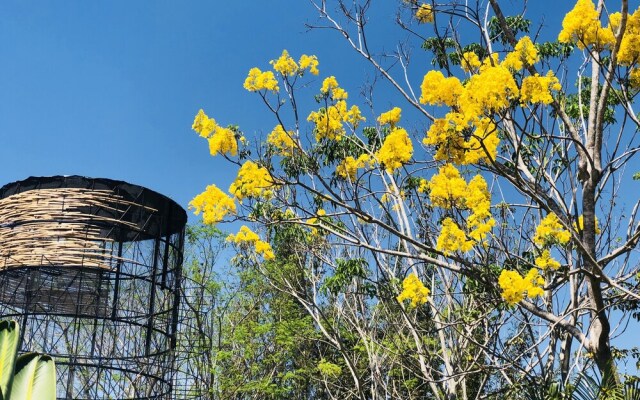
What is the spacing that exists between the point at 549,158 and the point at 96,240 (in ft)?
19.6

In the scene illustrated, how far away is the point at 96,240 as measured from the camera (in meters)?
9.14

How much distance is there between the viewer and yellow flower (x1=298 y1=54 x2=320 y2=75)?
226 inches

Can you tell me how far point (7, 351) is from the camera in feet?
6.30

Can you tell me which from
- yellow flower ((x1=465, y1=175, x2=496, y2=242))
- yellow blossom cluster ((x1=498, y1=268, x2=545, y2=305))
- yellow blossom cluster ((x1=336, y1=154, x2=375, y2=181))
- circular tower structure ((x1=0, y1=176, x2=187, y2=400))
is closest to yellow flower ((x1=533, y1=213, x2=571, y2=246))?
yellow flower ((x1=465, y1=175, x2=496, y2=242))

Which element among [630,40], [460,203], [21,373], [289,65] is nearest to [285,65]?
[289,65]

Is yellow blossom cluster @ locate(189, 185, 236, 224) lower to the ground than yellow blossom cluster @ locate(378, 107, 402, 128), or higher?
lower

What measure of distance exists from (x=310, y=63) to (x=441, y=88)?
4.38 feet

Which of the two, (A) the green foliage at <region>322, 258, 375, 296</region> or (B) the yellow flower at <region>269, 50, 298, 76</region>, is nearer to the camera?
(B) the yellow flower at <region>269, 50, 298, 76</region>

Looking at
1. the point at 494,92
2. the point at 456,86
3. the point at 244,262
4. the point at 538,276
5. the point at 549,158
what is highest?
the point at 244,262

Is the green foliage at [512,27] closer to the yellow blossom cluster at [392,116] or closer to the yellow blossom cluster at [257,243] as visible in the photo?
the yellow blossom cluster at [392,116]

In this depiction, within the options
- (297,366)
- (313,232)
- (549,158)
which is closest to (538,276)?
(549,158)

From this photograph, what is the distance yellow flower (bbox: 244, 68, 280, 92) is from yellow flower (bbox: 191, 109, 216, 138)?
16.5 inches

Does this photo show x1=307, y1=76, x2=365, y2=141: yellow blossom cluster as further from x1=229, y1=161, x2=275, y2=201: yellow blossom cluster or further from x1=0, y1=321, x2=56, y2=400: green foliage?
x1=0, y1=321, x2=56, y2=400: green foliage

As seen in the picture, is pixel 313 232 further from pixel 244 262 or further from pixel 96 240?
pixel 244 262
